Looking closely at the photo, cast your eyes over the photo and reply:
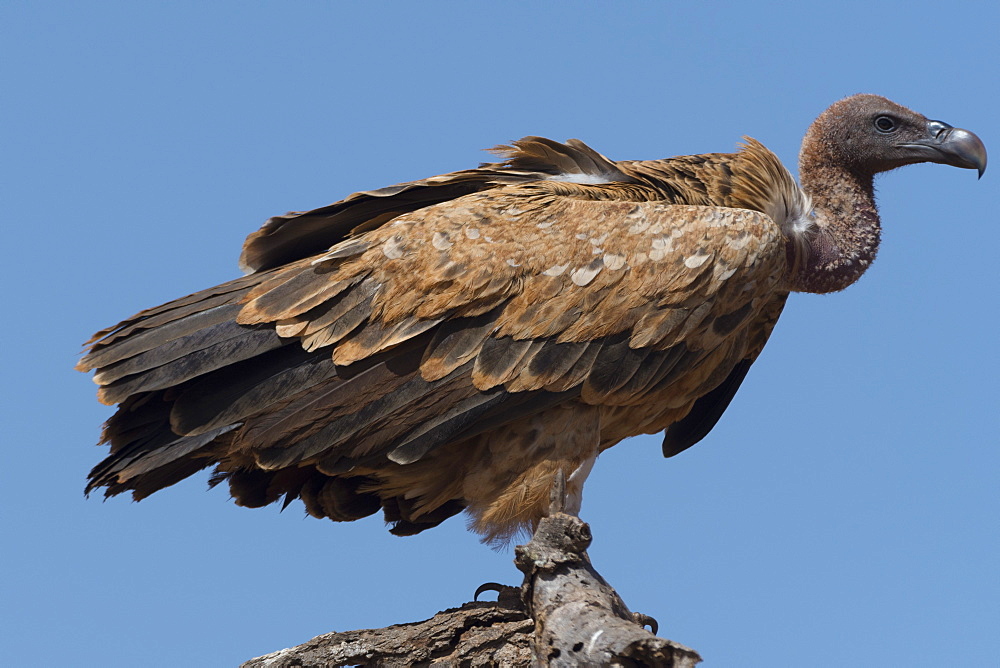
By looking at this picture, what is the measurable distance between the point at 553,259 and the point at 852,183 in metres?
2.36

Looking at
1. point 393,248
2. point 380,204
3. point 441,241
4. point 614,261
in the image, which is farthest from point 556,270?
point 380,204

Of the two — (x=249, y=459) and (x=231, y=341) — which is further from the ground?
(x=231, y=341)

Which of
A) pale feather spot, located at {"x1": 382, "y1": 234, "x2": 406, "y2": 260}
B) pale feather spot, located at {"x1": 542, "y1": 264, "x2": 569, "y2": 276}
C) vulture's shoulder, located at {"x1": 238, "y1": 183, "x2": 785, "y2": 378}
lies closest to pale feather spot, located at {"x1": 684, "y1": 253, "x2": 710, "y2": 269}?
vulture's shoulder, located at {"x1": 238, "y1": 183, "x2": 785, "y2": 378}

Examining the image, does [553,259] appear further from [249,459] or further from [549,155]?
[249,459]

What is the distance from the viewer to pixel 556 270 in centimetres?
626

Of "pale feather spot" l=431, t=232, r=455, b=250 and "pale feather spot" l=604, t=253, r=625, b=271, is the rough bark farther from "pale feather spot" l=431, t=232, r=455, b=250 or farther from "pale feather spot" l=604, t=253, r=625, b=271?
"pale feather spot" l=431, t=232, r=455, b=250

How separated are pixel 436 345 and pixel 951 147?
3.53 meters

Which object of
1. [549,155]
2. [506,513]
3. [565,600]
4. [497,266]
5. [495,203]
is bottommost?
[565,600]

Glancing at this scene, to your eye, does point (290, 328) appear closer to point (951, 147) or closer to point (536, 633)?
point (536, 633)

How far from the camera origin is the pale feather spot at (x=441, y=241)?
247 inches

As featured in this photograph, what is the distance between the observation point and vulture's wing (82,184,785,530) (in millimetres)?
6086

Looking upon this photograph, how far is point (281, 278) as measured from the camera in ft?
21.0

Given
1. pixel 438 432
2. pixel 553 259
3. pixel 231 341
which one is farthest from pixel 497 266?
pixel 231 341

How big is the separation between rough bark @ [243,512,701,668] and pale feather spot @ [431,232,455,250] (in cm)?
153
